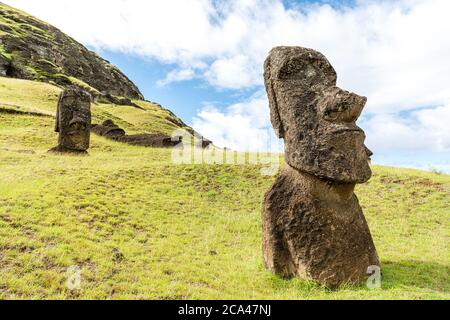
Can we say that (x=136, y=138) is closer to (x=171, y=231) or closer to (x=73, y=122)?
(x=73, y=122)

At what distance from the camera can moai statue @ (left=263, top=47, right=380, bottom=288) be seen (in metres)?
7.55

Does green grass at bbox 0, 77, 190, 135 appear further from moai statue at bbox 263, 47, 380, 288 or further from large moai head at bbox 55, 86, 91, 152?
moai statue at bbox 263, 47, 380, 288

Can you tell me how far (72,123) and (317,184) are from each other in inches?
834

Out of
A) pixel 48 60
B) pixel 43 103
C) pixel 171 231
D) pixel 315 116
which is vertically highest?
pixel 48 60

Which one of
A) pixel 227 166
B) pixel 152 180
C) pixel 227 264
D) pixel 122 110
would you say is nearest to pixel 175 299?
pixel 227 264

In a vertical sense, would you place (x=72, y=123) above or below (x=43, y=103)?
below

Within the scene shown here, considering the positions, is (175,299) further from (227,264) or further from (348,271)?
(348,271)

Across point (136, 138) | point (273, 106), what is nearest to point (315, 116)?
point (273, 106)

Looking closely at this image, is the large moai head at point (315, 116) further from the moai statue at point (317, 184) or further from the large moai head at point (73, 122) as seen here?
the large moai head at point (73, 122)

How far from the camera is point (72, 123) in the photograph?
82.2ft

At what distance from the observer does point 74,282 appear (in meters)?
7.34

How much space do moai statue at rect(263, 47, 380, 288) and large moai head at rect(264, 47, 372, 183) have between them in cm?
2

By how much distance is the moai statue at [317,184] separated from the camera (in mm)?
7547
